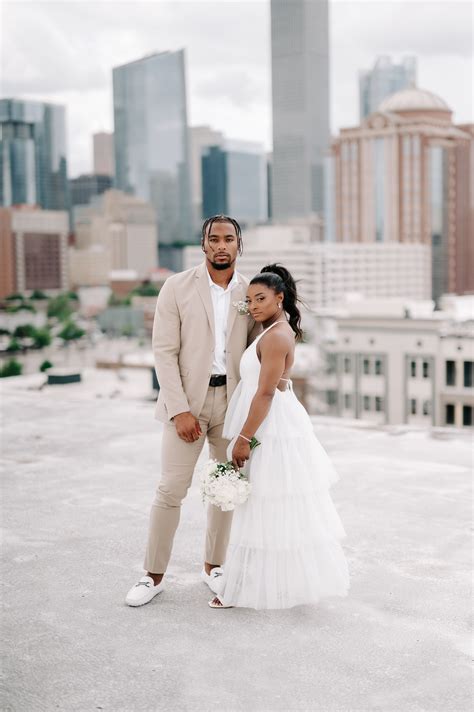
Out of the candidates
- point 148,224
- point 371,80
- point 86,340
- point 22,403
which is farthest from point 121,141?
point 22,403

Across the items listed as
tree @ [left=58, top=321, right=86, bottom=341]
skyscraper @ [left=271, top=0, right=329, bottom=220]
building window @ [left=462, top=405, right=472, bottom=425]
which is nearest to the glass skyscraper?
skyscraper @ [left=271, top=0, right=329, bottom=220]

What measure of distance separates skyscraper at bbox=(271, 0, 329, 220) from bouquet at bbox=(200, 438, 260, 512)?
145392 mm

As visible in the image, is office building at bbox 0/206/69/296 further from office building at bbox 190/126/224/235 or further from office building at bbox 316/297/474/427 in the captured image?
office building at bbox 316/297/474/427

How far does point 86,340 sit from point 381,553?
82.1 meters

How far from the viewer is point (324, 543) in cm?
254

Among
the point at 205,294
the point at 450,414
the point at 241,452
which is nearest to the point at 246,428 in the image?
the point at 241,452

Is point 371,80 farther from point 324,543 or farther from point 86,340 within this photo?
point 324,543

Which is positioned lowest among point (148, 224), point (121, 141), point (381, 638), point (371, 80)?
Result: point (381, 638)

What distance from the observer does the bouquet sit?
8.08 ft

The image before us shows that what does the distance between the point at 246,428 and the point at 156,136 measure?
156076 mm

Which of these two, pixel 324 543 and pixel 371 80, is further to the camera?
pixel 371 80

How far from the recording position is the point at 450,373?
24.2 meters

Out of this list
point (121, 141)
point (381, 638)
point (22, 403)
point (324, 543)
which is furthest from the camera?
point (121, 141)

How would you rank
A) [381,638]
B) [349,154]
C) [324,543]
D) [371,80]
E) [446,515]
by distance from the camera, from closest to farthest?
1. [381,638]
2. [324,543]
3. [446,515]
4. [349,154]
5. [371,80]
